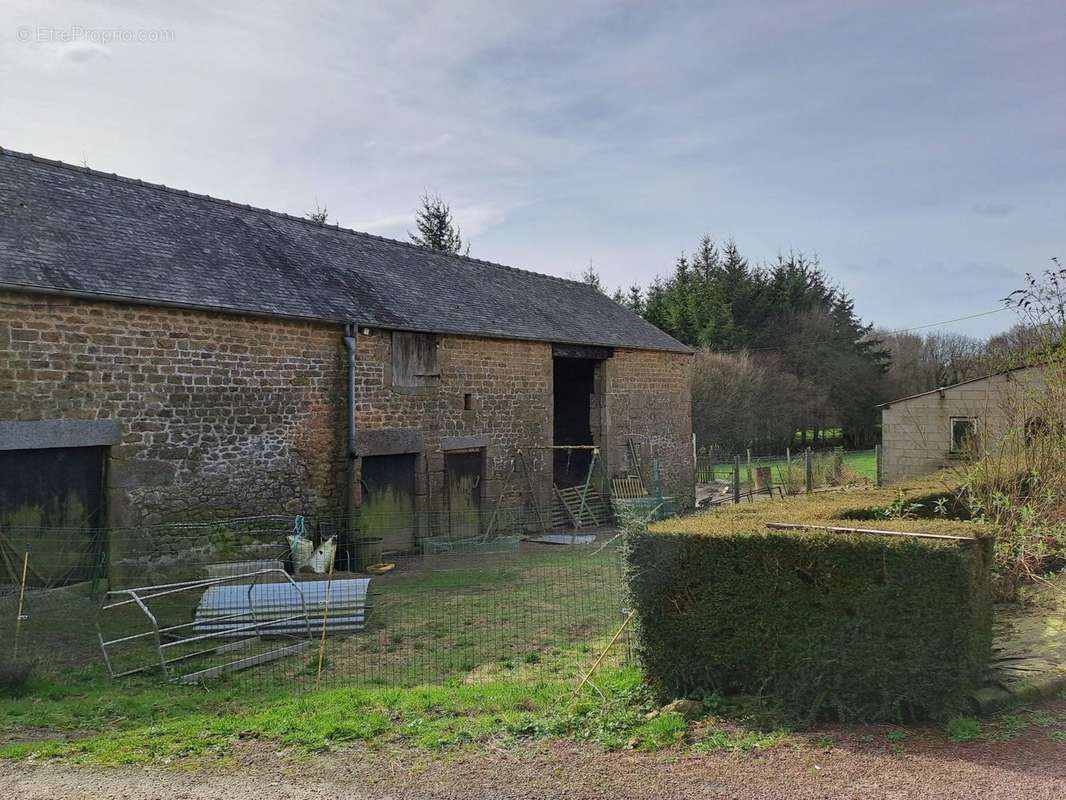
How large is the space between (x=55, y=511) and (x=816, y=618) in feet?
31.9

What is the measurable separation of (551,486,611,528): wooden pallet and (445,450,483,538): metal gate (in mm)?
2670

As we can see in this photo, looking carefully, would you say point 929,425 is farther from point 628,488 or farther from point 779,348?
point 779,348

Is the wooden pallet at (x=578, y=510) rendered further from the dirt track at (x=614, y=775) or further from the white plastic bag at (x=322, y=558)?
the dirt track at (x=614, y=775)

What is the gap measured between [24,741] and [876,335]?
169 ft

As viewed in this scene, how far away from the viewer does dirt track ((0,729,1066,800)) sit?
4.48 meters

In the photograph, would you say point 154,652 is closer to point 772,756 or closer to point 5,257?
point 5,257

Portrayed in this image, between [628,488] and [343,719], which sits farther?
[628,488]

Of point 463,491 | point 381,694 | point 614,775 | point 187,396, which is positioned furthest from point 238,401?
point 614,775

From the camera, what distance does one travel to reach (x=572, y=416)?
21.8 m

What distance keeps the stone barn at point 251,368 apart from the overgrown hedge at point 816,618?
26.7 ft

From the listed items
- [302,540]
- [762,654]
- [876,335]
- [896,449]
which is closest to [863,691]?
[762,654]

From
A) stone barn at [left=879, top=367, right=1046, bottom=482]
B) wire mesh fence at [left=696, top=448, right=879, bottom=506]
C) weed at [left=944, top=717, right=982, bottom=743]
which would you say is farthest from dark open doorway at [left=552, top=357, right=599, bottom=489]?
weed at [left=944, top=717, right=982, bottom=743]

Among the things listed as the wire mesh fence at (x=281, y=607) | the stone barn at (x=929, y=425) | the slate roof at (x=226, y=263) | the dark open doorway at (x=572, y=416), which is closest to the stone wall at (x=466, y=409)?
the slate roof at (x=226, y=263)

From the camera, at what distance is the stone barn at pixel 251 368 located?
10.4 metres
